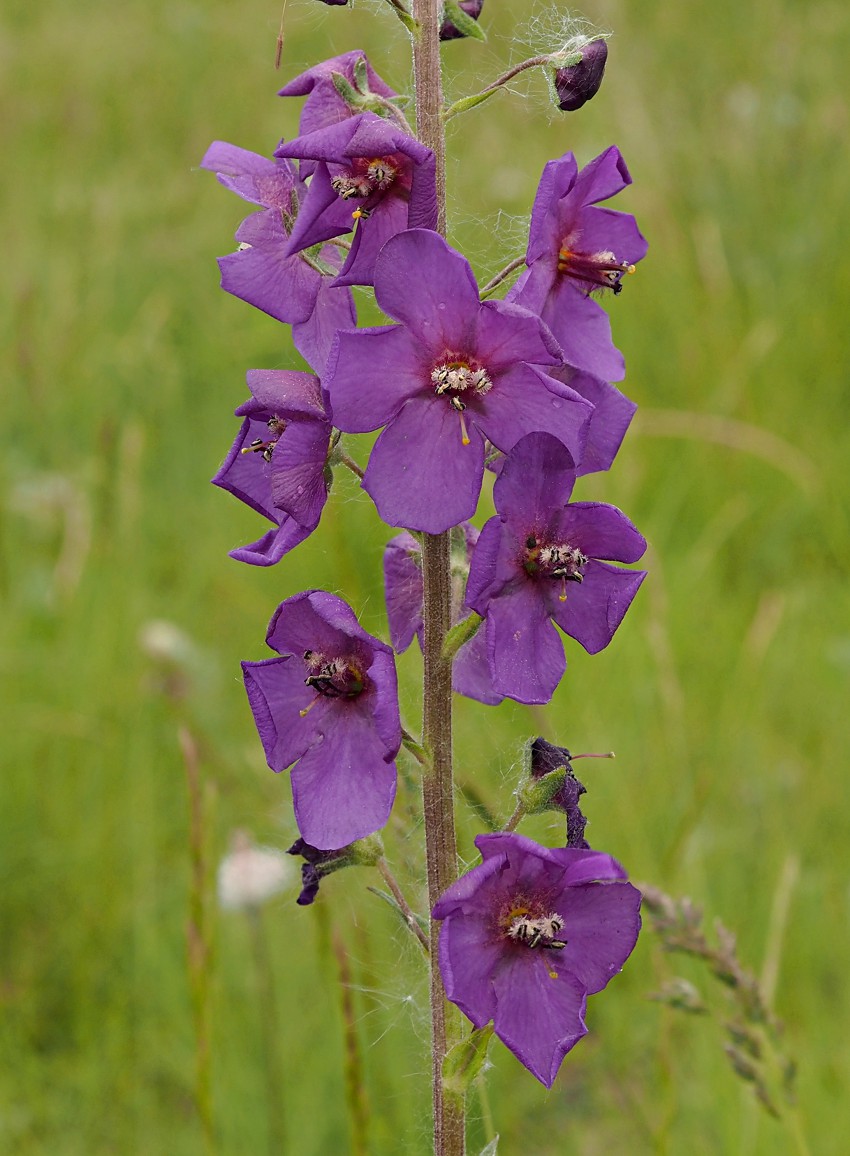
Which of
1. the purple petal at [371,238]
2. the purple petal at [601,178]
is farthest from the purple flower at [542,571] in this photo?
the purple petal at [601,178]

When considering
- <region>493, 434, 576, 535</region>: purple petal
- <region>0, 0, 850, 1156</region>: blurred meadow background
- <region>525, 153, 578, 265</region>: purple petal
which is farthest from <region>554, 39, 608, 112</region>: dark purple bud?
<region>493, 434, 576, 535</region>: purple petal

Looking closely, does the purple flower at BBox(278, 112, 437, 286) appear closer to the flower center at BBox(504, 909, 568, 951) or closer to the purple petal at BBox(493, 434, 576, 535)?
the purple petal at BBox(493, 434, 576, 535)

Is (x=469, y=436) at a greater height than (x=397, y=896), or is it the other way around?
(x=469, y=436)

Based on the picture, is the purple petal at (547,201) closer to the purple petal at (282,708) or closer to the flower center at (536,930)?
the purple petal at (282,708)

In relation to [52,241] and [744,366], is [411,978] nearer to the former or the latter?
[744,366]

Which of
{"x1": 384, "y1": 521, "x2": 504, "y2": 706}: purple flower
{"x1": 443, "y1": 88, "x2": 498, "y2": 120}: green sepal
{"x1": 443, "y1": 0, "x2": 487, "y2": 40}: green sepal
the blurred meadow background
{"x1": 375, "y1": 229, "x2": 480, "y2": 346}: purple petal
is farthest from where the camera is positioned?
the blurred meadow background

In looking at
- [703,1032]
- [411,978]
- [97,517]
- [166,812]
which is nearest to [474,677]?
[411,978]

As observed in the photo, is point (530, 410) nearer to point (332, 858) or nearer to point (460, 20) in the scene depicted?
point (460, 20)
